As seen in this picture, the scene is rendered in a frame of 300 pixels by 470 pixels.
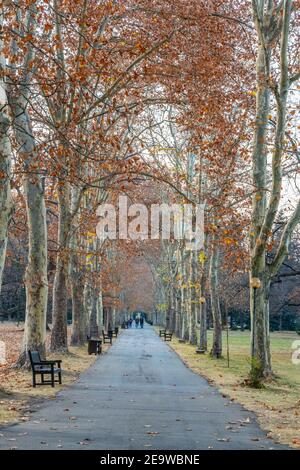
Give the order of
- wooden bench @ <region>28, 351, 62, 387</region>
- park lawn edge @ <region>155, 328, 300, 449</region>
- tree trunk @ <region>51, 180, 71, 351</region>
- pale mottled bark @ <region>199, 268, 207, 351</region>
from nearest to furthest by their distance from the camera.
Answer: park lawn edge @ <region>155, 328, 300, 449</region> → wooden bench @ <region>28, 351, 62, 387</region> → tree trunk @ <region>51, 180, 71, 351</region> → pale mottled bark @ <region>199, 268, 207, 351</region>

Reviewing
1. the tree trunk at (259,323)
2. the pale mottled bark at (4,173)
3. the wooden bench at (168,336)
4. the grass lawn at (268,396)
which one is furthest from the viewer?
the wooden bench at (168,336)

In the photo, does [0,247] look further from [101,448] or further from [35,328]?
[35,328]

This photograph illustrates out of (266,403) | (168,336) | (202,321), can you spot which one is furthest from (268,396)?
(168,336)

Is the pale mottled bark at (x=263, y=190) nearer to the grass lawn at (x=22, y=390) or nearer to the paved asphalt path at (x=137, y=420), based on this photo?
the paved asphalt path at (x=137, y=420)

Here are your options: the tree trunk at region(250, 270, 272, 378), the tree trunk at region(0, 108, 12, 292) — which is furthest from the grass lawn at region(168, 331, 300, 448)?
the tree trunk at region(0, 108, 12, 292)

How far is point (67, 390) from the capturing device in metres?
17.6

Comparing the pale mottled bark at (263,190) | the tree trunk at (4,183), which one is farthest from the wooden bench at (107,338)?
the tree trunk at (4,183)

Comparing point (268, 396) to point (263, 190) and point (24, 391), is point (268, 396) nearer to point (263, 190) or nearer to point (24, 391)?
point (263, 190)

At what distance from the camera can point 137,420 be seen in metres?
12.3

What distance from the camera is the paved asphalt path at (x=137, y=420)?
31.9 feet

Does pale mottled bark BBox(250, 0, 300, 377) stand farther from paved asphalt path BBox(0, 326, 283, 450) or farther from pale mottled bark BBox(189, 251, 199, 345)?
pale mottled bark BBox(189, 251, 199, 345)

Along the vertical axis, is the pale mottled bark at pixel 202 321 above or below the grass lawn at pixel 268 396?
above

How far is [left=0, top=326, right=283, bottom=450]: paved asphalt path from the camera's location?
31.9ft
